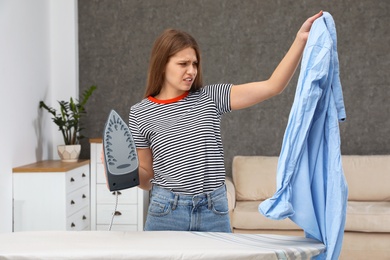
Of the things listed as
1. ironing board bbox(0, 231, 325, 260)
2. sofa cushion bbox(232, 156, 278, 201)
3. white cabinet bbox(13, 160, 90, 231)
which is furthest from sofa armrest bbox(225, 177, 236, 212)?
ironing board bbox(0, 231, 325, 260)

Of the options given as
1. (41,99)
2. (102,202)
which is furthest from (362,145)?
(41,99)

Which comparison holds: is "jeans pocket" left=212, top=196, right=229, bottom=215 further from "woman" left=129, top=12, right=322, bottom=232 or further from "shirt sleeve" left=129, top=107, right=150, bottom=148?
"shirt sleeve" left=129, top=107, right=150, bottom=148

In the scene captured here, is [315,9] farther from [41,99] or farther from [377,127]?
[41,99]

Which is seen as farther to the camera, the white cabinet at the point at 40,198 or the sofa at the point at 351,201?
the sofa at the point at 351,201

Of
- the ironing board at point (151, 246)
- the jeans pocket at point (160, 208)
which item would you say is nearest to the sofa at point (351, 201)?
the jeans pocket at point (160, 208)

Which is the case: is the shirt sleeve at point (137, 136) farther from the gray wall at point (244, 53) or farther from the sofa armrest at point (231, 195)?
the gray wall at point (244, 53)

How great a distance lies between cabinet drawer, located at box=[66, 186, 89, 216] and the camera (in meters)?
4.03

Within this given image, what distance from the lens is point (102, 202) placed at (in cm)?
471

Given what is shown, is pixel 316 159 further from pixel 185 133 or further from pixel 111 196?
pixel 111 196

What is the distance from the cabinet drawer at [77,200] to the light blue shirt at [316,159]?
105 inches

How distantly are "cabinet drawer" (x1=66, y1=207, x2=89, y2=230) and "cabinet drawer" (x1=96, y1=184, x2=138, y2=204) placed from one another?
14 centimetres

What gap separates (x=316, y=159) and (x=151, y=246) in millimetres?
462

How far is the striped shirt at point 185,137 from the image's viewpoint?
6.01ft

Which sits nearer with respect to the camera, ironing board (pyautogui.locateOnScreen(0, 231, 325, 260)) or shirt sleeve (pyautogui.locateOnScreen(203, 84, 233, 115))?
ironing board (pyautogui.locateOnScreen(0, 231, 325, 260))
